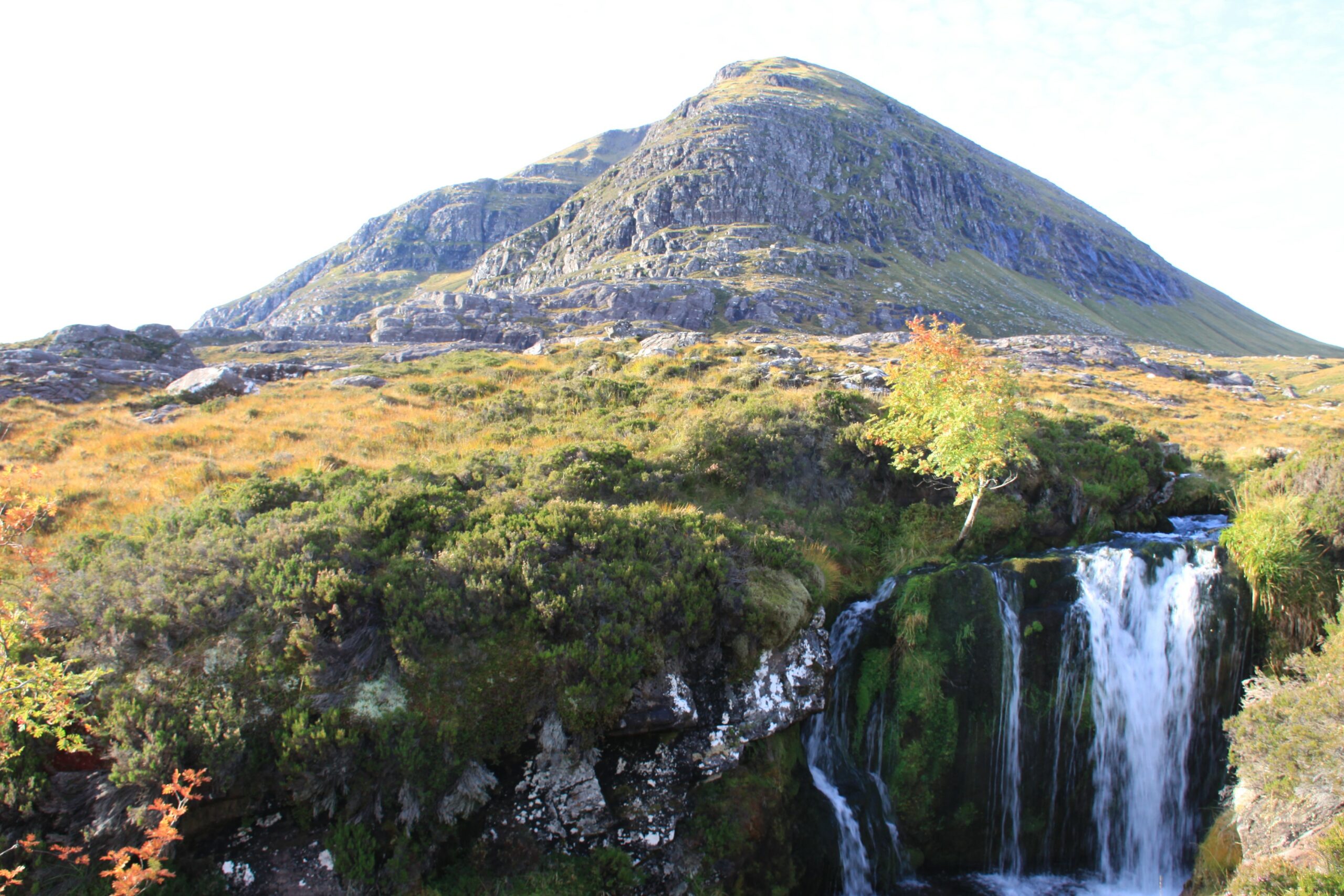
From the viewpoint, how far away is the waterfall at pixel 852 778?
1037cm

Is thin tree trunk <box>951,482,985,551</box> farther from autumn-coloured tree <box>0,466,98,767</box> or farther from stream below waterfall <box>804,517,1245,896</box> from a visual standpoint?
autumn-coloured tree <box>0,466,98,767</box>

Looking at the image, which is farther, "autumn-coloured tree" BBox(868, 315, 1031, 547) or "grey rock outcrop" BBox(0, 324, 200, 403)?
"grey rock outcrop" BBox(0, 324, 200, 403)

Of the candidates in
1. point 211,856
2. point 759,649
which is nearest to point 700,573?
point 759,649

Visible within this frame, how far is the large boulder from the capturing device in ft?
82.4

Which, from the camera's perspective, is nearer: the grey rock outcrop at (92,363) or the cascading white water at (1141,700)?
the cascading white water at (1141,700)

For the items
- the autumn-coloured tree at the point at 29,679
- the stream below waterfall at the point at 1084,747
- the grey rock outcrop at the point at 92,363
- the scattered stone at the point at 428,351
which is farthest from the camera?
the scattered stone at the point at 428,351

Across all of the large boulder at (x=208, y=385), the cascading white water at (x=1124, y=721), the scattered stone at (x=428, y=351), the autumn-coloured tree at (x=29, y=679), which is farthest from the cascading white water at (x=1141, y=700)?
the scattered stone at (x=428, y=351)

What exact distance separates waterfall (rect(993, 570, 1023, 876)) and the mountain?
8381cm

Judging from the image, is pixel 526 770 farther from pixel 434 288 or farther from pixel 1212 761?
pixel 434 288

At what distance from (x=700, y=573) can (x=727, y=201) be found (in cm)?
14209

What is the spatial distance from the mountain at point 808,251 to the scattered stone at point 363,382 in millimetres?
59473

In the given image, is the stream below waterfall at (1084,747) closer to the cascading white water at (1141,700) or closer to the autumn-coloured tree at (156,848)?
the cascading white water at (1141,700)

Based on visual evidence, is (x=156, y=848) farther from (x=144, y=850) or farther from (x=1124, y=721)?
(x=1124, y=721)

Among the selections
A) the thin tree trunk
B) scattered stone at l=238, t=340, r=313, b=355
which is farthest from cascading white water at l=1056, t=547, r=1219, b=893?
scattered stone at l=238, t=340, r=313, b=355
